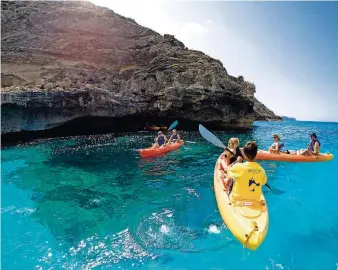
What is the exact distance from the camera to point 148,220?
743 centimetres

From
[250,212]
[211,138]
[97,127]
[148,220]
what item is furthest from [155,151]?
[97,127]

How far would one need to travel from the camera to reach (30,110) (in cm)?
2205

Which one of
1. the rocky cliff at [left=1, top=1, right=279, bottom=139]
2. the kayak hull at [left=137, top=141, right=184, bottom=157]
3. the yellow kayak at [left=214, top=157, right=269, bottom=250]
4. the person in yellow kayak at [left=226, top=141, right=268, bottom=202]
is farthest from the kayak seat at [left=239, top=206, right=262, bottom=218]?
the rocky cliff at [left=1, top=1, right=279, bottom=139]

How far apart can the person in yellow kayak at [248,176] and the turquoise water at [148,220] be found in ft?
4.24

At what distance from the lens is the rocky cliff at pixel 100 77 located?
2339 cm

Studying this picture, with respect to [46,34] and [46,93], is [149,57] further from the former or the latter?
[46,93]

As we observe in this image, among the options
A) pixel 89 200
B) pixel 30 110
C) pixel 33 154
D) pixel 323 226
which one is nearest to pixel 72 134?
pixel 30 110

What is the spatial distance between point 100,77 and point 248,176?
27663 millimetres

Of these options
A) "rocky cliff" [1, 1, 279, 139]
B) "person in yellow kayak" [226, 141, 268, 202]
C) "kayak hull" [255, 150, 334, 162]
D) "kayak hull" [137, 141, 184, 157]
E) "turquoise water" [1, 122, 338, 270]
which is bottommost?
"turquoise water" [1, 122, 338, 270]

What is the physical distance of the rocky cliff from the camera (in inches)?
921

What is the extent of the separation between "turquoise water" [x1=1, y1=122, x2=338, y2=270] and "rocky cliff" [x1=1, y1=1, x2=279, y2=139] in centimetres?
1050

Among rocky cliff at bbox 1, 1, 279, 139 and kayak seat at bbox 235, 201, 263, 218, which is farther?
rocky cliff at bbox 1, 1, 279, 139

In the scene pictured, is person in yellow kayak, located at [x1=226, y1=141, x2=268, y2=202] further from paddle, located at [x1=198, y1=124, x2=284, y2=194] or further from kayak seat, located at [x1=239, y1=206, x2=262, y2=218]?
paddle, located at [x1=198, y1=124, x2=284, y2=194]

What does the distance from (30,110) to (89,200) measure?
1652cm
